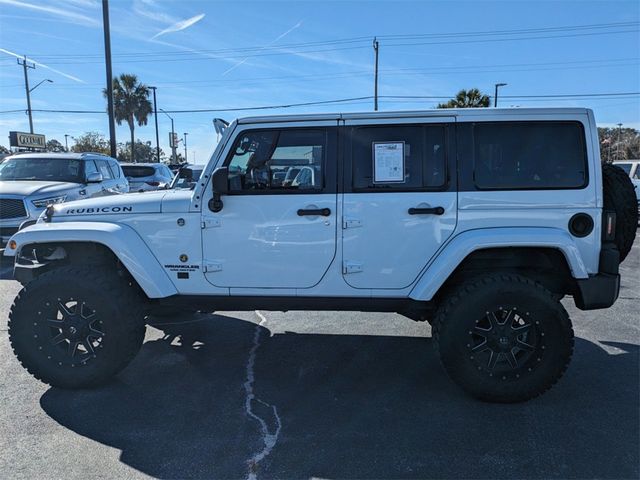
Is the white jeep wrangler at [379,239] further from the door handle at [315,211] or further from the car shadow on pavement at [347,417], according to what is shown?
the car shadow on pavement at [347,417]

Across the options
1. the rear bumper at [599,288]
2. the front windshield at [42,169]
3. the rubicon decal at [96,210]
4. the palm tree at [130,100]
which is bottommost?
the rear bumper at [599,288]

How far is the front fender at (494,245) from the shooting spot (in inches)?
134

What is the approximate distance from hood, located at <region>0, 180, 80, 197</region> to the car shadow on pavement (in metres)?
5.49

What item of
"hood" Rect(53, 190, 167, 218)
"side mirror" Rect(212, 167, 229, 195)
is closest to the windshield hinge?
"side mirror" Rect(212, 167, 229, 195)

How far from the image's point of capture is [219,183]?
11.6 feet

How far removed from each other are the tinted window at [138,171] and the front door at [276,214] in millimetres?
12937

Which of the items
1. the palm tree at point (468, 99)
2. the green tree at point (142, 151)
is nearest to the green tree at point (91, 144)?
the green tree at point (142, 151)

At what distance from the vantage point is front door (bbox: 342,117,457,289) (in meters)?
3.53

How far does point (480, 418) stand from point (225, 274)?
211 cm

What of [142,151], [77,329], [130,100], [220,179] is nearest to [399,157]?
[220,179]

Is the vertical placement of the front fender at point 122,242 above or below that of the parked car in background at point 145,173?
below

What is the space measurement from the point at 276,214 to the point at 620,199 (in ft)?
8.35

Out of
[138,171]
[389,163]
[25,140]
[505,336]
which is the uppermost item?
[25,140]

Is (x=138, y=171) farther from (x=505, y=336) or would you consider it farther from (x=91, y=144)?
(x=91, y=144)
